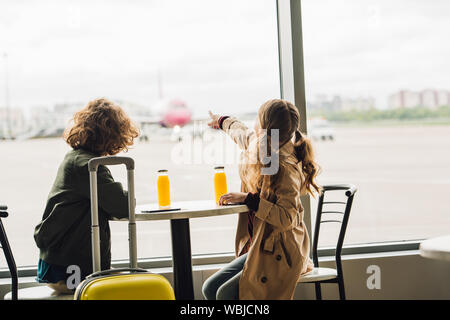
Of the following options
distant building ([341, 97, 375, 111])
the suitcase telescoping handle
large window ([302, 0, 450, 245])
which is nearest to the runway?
large window ([302, 0, 450, 245])

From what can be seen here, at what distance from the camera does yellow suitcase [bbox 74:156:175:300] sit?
2.00 metres

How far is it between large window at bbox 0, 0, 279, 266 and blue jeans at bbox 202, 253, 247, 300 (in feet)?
3.38

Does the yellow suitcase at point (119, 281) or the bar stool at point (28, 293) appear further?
the bar stool at point (28, 293)

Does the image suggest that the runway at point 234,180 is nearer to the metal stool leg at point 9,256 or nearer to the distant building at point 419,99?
the distant building at point 419,99

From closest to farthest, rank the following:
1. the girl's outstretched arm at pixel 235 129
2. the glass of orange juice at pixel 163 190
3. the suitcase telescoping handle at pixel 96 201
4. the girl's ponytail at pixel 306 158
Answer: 1. the suitcase telescoping handle at pixel 96 201
2. the girl's ponytail at pixel 306 158
3. the glass of orange juice at pixel 163 190
4. the girl's outstretched arm at pixel 235 129

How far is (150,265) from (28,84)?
54.8 inches

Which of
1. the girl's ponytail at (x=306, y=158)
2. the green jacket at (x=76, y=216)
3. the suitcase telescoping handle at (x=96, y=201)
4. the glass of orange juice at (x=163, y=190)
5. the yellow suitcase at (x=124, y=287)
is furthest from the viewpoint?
the glass of orange juice at (x=163, y=190)

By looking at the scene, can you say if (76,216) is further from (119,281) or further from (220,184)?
(220,184)

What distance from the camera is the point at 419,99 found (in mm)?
3893

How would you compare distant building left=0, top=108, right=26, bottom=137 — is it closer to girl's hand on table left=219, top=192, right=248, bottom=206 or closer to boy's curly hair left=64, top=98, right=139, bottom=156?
boy's curly hair left=64, top=98, right=139, bottom=156

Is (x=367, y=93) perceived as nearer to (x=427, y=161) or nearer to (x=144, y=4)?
(x=427, y=161)

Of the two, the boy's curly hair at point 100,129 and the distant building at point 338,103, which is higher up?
the distant building at point 338,103

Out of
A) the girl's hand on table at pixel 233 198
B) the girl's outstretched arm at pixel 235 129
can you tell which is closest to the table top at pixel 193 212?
the girl's hand on table at pixel 233 198

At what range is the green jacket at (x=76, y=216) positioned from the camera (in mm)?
2348
